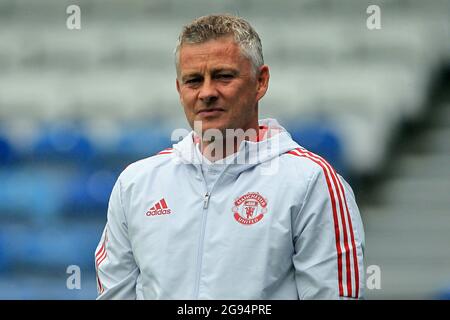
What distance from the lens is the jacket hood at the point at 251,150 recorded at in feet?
4.88

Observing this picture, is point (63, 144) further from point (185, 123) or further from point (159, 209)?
point (159, 209)

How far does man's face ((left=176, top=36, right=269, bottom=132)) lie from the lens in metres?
1.45

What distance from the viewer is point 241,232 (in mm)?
1421

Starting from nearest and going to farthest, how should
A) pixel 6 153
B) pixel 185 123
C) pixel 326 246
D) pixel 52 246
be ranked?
pixel 326 246 → pixel 52 246 → pixel 185 123 → pixel 6 153

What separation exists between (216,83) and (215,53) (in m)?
0.05

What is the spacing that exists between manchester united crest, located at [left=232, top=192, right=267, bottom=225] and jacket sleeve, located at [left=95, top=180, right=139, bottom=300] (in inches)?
7.9

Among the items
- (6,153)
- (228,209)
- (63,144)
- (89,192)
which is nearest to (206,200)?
(228,209)

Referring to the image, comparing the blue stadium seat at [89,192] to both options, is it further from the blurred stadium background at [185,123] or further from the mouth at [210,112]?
the mouth at [210,112]

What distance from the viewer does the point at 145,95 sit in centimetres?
398

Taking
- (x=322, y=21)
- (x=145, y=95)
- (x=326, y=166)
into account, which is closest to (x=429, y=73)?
(x=322, y=21)

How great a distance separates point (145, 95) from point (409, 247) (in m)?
1.31

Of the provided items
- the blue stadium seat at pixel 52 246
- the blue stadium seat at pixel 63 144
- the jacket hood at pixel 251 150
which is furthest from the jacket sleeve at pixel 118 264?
the blue stadium seat at pixel 63 144

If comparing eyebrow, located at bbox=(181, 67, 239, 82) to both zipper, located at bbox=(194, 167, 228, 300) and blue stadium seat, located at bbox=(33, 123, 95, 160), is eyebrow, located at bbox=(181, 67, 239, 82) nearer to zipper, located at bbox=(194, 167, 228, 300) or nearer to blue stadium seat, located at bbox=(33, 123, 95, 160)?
zipper, located at bbox=(194, 167, 228, 300)
